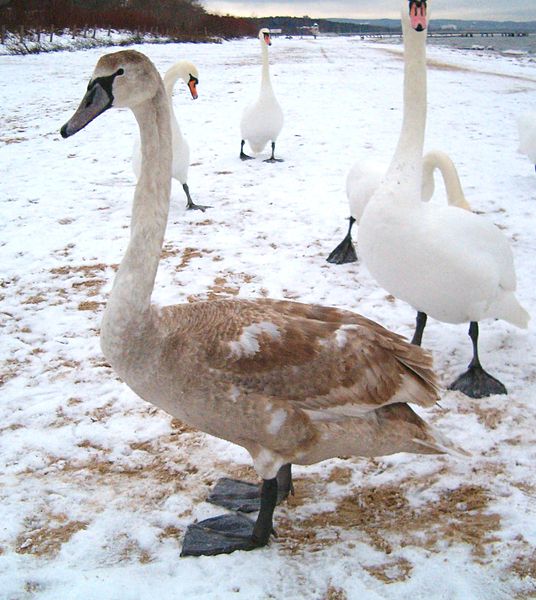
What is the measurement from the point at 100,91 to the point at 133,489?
1797mm

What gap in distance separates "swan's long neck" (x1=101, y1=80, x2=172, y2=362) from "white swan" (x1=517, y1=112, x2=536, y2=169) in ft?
21.1

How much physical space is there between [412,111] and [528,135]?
4779 mm

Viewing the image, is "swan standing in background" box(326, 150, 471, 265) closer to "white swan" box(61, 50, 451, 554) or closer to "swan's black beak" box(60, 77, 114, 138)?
"white swan" box(61, 50, 451, 554)

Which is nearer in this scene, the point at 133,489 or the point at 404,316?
the point at 133,489

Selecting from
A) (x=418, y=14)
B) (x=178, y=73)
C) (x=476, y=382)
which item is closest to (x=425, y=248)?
(x=476, y=382)

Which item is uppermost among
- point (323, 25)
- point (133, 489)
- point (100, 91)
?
point (323, 25)

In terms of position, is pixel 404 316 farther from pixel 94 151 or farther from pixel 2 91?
pixel 2 91

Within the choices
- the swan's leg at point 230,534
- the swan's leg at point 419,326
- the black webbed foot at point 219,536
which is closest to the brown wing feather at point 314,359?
the swan's leg at point 230,534

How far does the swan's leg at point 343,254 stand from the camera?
532 centimetres

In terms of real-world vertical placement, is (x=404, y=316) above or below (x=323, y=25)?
below

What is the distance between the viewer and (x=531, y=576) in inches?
89.0

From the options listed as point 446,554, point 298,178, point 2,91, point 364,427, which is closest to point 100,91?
point 364,427

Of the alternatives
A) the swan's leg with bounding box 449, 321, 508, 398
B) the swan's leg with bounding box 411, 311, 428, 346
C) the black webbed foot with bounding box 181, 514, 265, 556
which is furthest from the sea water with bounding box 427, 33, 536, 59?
the black webbed foot with bounding box 181, 514, 265, 556

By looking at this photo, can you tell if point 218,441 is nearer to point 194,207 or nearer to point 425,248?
point 425,248
